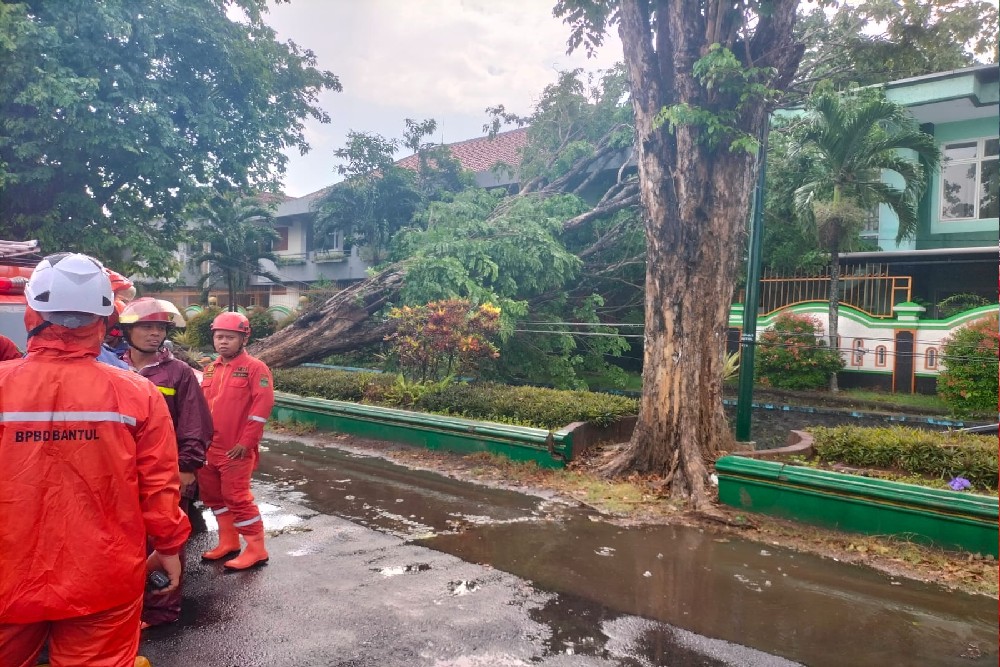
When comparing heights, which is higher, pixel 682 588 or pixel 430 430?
pixel 430 430

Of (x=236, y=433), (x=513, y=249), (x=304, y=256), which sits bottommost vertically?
(x=236, y=433)

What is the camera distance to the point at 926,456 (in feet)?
19.6

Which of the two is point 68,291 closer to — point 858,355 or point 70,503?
point 70,503

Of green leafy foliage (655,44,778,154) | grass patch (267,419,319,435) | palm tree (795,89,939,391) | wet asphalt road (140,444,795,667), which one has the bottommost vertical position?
wet asphalt road (140,444,795,667)

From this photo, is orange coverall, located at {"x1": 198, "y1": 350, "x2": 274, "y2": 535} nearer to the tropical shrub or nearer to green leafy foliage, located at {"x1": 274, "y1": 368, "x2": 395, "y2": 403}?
green leafy foliage, located at {"x1": 274, "y1": 368, "x2": 395, "y2": 403}

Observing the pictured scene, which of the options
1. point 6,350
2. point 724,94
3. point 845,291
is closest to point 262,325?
point 845,291

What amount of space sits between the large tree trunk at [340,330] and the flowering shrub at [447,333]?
116 inches

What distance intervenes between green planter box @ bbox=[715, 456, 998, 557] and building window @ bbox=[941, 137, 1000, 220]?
1249 centimetres

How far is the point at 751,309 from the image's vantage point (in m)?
7.78

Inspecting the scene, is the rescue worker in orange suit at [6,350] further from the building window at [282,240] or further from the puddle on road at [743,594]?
the building window at [282,240]

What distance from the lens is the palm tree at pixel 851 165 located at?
12.2 metres

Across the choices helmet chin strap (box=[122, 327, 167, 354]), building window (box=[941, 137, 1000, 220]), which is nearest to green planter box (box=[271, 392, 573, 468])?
helmet chin strap (box=[122, 327, 167, 354])

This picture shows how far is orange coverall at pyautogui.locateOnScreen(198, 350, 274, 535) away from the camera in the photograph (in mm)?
4703

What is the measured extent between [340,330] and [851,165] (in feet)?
32.6
